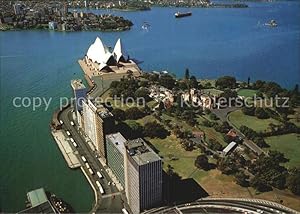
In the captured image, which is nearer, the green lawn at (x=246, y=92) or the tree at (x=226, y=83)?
the green lawn at (x=246, y=92)

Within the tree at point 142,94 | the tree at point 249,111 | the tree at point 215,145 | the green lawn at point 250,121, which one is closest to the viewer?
the tree at point 215,145

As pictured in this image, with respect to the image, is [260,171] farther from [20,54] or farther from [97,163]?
[20,54]

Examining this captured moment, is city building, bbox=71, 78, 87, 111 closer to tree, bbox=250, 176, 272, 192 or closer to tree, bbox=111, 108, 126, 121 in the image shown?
tree, bbox=111, 108, 126, 121

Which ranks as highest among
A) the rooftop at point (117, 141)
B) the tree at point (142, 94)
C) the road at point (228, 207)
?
the rooftop at point (117, 141)

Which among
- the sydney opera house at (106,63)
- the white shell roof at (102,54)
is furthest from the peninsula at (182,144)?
the white shell roof at (102,54)

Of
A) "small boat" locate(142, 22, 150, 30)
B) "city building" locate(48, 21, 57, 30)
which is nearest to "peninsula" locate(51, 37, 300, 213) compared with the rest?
"small boat" locate(142, 22, 150, 30)

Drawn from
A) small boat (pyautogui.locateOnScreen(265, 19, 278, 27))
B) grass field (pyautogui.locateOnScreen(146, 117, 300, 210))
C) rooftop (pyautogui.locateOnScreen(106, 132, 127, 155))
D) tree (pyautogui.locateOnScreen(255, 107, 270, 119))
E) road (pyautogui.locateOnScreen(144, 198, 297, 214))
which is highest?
small boat (pyautogui.locateOnScreen(265, 19, 278, 27))

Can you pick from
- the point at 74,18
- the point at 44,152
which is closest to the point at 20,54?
the point at 74,18

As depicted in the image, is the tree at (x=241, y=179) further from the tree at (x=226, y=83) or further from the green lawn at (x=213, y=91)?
the tree at (x=226, y=83)

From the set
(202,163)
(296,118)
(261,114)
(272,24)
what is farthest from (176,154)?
(272,24)
